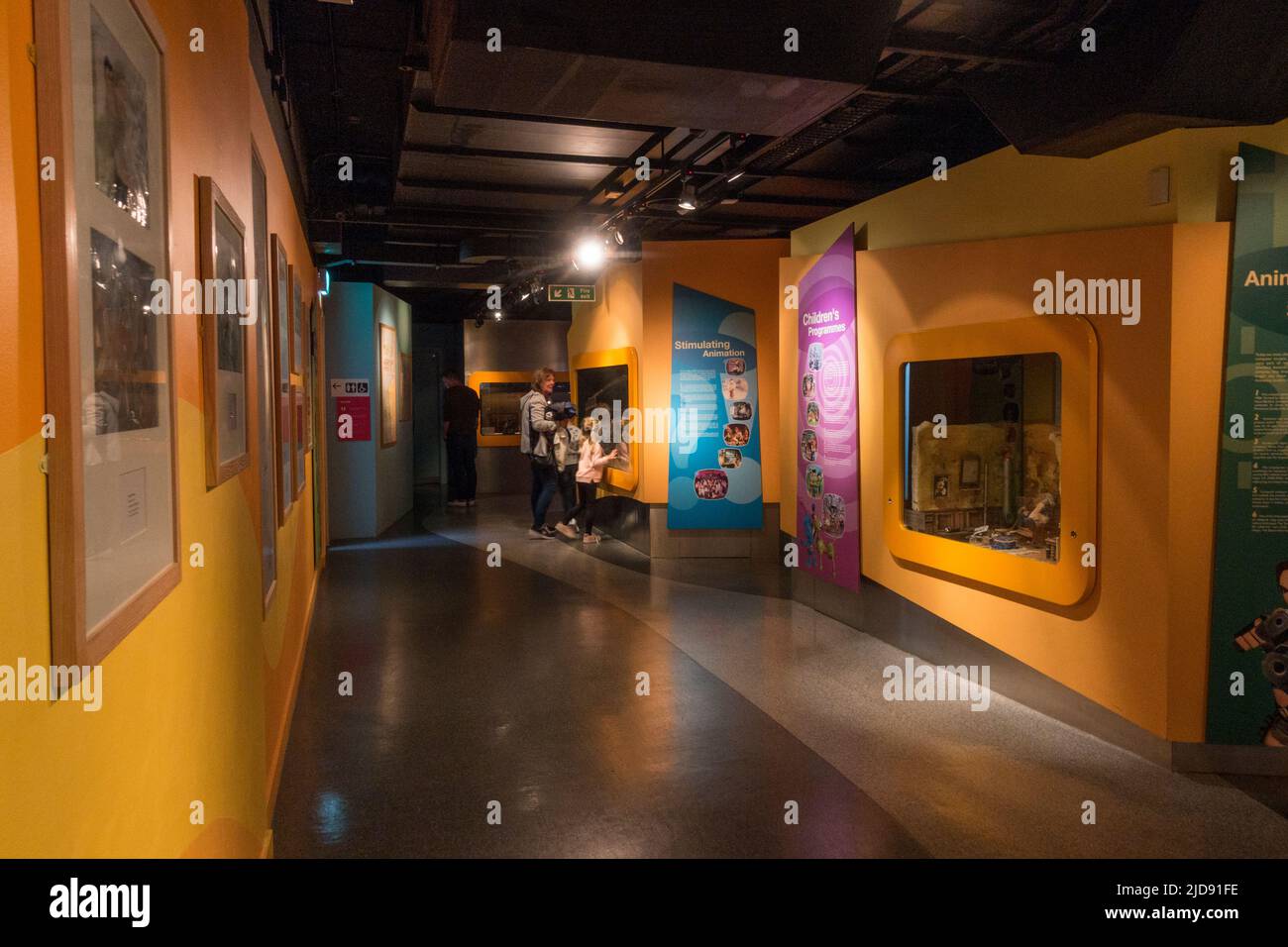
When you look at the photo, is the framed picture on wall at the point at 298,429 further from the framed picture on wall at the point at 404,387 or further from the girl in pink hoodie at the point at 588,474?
the framed picture on wall at the point at 404,387

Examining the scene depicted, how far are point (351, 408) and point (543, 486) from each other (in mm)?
2434

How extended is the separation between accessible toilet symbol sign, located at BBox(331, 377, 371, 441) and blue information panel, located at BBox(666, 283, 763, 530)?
382 cm

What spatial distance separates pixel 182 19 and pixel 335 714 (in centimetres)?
370

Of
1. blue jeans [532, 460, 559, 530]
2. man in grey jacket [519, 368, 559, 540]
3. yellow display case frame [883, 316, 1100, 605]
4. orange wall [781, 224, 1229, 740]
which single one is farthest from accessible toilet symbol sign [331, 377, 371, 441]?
orange wall [781, 224, 1229, 740]

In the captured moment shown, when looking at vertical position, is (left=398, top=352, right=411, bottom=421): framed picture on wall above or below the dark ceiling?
below

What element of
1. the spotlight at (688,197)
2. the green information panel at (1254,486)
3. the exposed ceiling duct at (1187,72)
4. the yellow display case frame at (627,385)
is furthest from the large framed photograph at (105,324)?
the yellow display case frame at (627,385)

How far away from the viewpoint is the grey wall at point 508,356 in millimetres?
16438

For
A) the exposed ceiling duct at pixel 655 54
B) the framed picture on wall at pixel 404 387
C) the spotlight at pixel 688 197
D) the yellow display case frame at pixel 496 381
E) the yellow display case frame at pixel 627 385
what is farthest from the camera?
the yellow display case frame at pixel 496 381

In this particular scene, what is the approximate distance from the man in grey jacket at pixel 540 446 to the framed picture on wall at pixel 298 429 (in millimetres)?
4536

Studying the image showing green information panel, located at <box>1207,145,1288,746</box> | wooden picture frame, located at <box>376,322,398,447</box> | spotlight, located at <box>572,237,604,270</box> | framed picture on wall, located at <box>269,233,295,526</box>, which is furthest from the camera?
wooden picture frame, located at <box>376,322,398,447</box>

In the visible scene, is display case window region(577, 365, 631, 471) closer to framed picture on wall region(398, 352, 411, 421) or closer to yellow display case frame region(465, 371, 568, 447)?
framed picture on wall region(398, 352, 411, 421)

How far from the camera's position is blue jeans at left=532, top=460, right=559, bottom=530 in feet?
37.7
